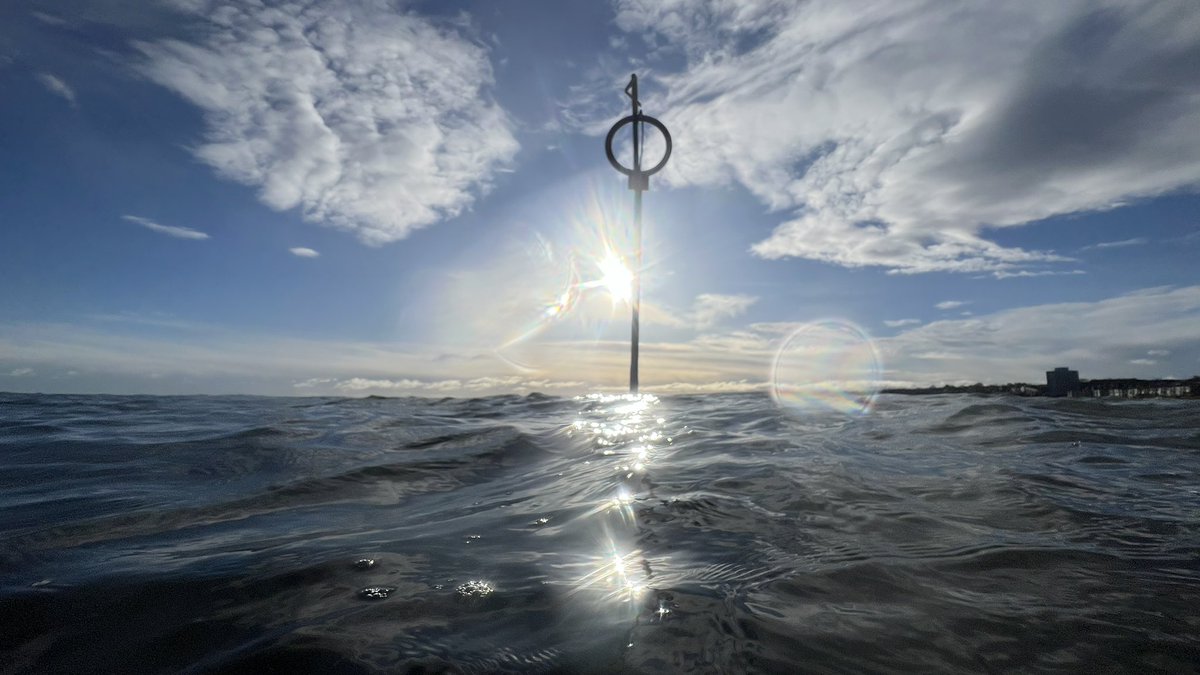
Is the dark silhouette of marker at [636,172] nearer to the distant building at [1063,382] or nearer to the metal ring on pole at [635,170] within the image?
the metal ring on pole at [635,170]

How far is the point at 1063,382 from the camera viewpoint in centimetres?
1347

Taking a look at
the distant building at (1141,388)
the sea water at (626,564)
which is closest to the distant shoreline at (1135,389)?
the distant building at (1141,388)

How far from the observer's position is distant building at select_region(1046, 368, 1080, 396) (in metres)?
13.2

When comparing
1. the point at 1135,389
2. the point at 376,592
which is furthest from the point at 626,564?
the point at 1135,389

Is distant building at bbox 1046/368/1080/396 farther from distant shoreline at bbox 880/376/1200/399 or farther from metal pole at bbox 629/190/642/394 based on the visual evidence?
metal pole at bbox 629/190/642/394

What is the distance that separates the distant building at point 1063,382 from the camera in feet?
43.4

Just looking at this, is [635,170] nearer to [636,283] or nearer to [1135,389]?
[636,283]

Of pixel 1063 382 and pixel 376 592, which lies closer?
pixel 376 592

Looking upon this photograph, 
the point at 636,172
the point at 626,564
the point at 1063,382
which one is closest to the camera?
the point at 626,564

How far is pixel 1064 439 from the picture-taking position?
5.90 metres

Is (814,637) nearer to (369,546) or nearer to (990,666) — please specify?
(990,666)

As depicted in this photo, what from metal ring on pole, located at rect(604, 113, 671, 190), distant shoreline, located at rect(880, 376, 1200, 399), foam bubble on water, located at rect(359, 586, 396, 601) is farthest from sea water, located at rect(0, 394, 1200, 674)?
metal ring on pole, located at rect(604, 113, 671, 190)

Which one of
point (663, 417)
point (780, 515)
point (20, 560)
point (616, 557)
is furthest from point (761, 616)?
point (663, 417)

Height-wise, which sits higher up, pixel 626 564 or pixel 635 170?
pixel 635 170
